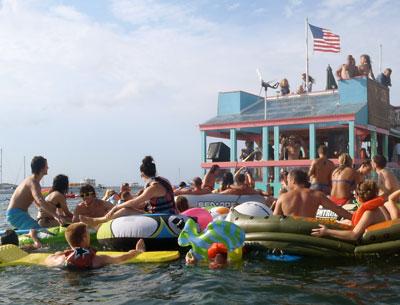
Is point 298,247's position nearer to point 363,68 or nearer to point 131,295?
point 131,295

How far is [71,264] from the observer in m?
6.92

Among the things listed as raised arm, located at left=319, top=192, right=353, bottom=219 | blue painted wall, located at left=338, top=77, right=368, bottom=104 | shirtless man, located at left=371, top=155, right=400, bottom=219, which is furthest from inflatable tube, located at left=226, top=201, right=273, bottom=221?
blue painted wall, located at left=338, top=77, right=368, bottom=104

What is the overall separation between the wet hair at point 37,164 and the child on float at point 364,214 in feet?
17.3

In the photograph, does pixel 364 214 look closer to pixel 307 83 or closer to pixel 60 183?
pixel 60 183

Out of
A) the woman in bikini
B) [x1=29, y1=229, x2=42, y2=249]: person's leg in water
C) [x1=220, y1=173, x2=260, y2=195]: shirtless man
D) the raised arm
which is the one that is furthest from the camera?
[x1=220, y1=173, x2=260, y2=195]: shirtless man

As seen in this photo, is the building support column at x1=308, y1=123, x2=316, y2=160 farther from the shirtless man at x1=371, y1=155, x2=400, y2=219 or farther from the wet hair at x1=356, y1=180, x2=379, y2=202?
the wet hair at x1=356, y1=180, x2=379, y2=202

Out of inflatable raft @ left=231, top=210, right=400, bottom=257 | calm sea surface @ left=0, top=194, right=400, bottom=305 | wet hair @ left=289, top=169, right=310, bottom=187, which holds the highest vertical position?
wet hair @ left=289, top=169, right=310, bottom=187

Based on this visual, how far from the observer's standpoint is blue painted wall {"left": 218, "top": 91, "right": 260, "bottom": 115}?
70.5 feet

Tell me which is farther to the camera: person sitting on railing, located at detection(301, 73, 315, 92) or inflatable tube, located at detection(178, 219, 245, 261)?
person sitting on railing, located at detection(301, 73, 315, 92)

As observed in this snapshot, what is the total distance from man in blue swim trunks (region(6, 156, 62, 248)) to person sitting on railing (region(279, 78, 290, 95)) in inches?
553

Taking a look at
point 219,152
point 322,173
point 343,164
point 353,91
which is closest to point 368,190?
point 343,164

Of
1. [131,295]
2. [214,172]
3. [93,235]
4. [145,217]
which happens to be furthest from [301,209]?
[214,172]

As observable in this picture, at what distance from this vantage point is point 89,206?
10359 mm

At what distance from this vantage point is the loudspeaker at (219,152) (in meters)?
20.6
